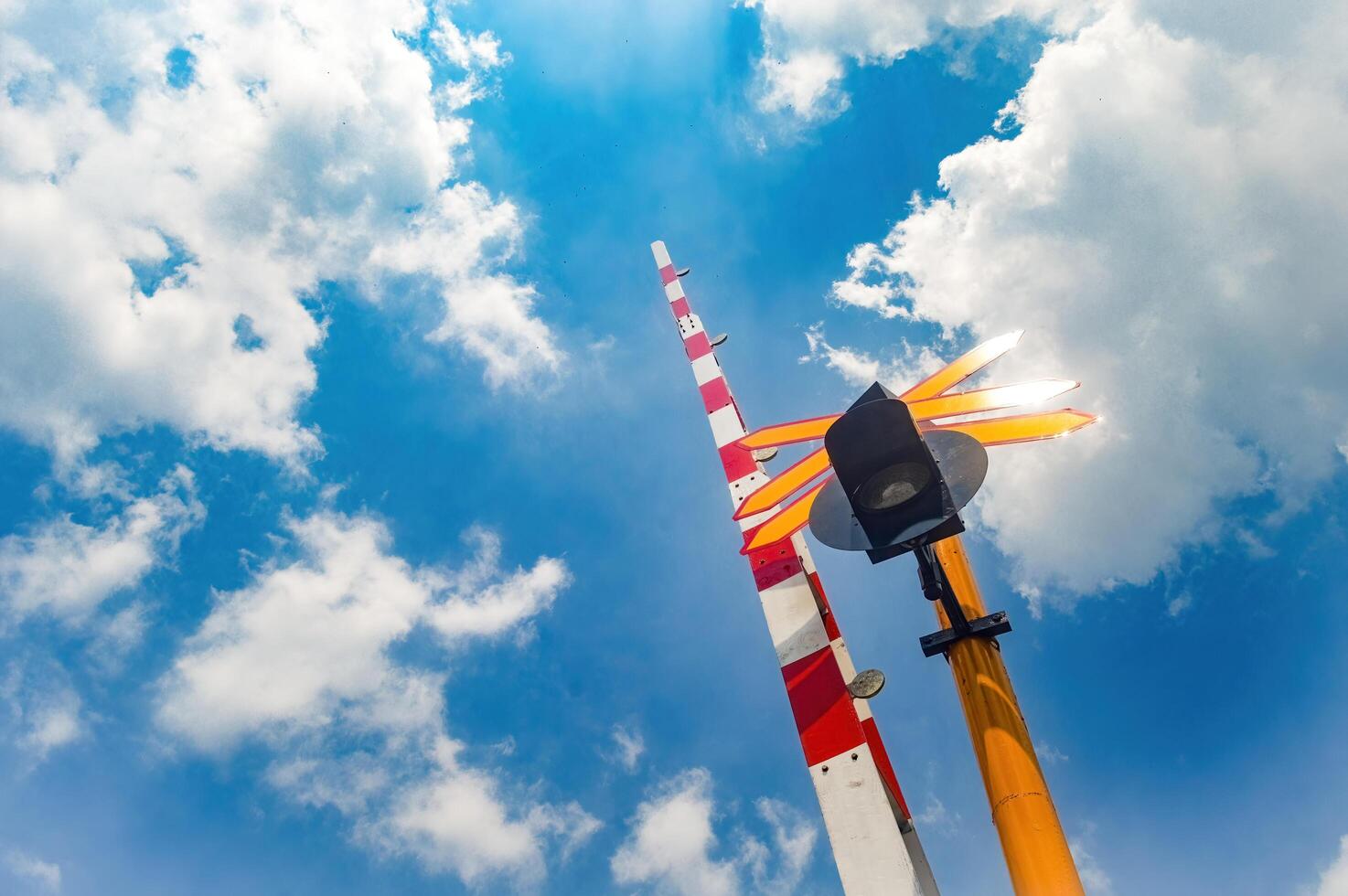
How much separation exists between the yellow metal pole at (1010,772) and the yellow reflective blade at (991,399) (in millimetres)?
1534

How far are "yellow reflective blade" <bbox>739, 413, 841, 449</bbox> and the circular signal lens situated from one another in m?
2.52

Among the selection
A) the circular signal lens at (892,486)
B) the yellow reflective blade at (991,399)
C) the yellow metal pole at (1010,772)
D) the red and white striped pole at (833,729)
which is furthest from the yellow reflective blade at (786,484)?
the circular signal lens at (892,486)

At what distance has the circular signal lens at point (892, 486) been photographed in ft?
14.1

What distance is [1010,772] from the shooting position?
456cm

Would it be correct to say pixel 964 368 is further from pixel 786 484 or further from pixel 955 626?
pixel 955 626

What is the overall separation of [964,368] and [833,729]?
3529mm

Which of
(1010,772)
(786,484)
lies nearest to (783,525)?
(786,484)

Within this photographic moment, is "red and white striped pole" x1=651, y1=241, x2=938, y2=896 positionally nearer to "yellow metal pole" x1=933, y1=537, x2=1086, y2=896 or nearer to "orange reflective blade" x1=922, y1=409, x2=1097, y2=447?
"yellow metal pole" x1=933, y1=537, x2=1086, y2=896

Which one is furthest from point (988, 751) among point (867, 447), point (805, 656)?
point (867, 447)

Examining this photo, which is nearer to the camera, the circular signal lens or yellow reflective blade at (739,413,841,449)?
the circular signal lens

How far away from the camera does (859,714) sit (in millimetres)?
6301

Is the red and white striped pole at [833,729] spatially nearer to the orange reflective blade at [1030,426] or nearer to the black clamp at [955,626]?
the black clamp at [955,626]

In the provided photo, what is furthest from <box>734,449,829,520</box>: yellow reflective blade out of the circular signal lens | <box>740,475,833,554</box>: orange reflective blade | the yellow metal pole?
the circular signal lens

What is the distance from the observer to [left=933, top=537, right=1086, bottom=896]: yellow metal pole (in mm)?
4137
